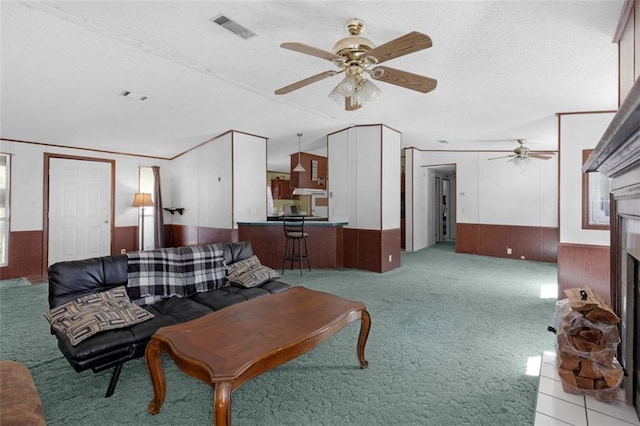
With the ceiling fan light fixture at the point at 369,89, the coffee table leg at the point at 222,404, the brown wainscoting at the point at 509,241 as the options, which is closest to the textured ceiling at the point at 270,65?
the ceiling fan light fixture at the point at 369,89

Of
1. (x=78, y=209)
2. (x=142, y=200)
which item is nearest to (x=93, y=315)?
(x=78, y=209)

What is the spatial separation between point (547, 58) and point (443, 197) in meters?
7.54

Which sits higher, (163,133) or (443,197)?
(163,133)

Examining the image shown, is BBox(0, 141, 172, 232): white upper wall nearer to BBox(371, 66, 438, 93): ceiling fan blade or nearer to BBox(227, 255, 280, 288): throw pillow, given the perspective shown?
BBox(227, 255, 280, 288): throw pillow

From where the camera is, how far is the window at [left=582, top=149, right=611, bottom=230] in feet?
13.2

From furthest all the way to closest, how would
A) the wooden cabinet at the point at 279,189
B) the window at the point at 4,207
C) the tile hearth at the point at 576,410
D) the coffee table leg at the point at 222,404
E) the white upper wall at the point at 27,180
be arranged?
the wooden cabinet at the point at 279,189, the white upper wall at the point at 27,180, the window at the point at 4,207, the tile hearth at the point at 576,410, the coffee table leg at the point at 222,404

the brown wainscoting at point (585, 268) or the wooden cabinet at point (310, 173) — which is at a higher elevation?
the wooden cabinet at point (310, 173)

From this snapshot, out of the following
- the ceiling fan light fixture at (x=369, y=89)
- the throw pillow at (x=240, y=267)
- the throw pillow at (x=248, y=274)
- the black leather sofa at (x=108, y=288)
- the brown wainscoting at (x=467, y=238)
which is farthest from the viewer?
the brown wainscoting at (x=467, y=238)

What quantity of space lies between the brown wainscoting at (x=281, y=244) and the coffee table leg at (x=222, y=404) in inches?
176

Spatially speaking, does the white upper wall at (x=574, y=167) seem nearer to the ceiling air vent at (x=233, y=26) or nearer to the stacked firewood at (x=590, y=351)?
the stacked firewood at (x=590, y=351)

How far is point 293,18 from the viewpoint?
2396mm

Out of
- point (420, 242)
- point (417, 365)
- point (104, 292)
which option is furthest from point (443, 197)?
point (104, 292)

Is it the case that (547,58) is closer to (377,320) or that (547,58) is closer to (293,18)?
Result: (293,18)

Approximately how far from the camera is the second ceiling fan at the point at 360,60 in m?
2.04
